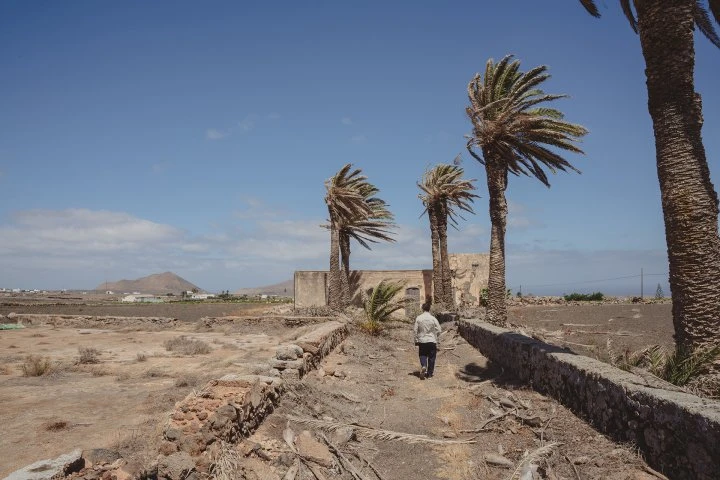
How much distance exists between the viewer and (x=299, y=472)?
190 inches

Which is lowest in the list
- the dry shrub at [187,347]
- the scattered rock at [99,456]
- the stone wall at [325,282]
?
the dry shrub at [187,347]

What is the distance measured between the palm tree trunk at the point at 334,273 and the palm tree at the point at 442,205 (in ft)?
18.4

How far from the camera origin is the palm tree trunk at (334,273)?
25547 millimetres

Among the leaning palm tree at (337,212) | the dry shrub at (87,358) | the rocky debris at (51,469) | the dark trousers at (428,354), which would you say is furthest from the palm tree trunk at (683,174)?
the leaning palm tree at (337,212)

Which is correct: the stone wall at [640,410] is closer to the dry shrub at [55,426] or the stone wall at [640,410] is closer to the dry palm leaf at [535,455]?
the dry palm leaf at [535,455]

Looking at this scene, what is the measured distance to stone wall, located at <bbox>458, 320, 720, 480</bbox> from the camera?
3.93 metres

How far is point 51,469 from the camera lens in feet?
11.8

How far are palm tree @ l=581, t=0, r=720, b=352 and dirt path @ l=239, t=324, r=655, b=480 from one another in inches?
99.1

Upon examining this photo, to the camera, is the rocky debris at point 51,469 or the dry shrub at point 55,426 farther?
the dry shrub at point 55,426

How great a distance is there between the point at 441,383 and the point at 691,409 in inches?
236

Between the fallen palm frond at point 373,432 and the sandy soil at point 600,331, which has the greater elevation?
the sandy soil at point 600,331

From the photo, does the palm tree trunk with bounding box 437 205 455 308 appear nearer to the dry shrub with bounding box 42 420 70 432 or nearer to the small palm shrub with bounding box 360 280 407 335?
the small palm shrub with bounding box 360 280 407 335

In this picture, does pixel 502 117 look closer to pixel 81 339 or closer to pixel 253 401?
pixel 253 401

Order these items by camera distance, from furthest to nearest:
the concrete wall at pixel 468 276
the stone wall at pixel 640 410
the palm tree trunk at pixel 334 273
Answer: the concrete wall at pixel 468 276, the palm tree trunk at pixel 334 273, the stone wall at pixel 640 410
